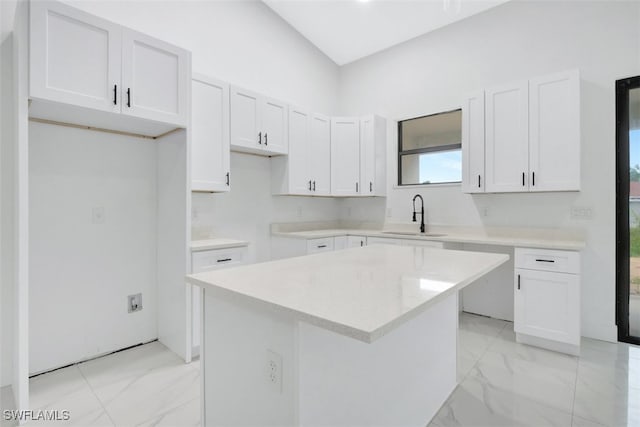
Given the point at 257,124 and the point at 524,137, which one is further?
the point at 257,124

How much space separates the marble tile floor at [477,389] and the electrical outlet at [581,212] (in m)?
1.12

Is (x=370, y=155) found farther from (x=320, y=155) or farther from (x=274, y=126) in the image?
(x=274, y=126)

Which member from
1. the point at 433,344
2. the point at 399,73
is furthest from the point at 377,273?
the point at 399,73

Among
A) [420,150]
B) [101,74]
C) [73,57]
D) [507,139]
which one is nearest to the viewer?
[73,57]

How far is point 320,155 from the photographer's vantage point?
3900 millimetres

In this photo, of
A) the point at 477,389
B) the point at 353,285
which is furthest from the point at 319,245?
the point at 353,285

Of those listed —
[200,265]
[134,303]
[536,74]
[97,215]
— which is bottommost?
[134,303]

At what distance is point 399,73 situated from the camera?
4.17 m

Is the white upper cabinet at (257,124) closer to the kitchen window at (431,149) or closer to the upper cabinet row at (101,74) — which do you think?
the upper cabinet row at (101,74)

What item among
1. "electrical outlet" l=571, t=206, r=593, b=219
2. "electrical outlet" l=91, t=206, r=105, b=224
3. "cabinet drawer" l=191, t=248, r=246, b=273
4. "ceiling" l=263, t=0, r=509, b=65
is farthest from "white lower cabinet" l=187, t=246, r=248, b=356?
"electrical outlet" l=571, t=206, r=593, b=219

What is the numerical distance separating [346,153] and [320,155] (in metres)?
0.39

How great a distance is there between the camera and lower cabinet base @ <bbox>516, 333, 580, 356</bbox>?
252 cm

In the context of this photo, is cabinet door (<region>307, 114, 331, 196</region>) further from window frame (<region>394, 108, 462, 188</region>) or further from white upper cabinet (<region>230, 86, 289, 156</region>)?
window frame (<region>394, 108, 462, 188</region>)

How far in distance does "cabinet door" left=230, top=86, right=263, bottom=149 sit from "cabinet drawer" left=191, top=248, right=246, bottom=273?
1028mm
